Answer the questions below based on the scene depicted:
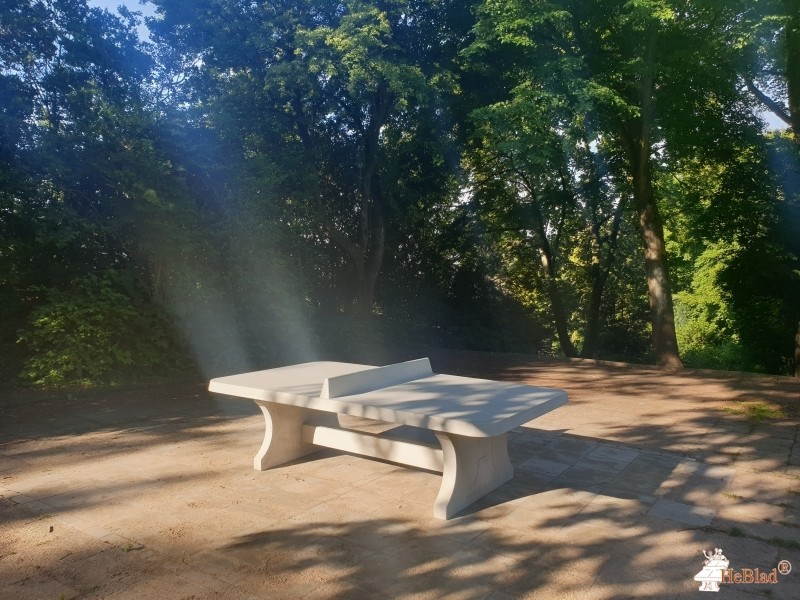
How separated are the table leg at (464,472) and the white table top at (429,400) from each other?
0.82ft

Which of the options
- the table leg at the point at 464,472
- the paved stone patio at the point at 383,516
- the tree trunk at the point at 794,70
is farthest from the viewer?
the tree trunk at the point at 794,70

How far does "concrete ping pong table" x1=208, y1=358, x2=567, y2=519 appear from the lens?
3.85m

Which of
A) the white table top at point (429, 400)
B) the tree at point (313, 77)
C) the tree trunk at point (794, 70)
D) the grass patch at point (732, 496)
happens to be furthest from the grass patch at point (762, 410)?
the tree at point (313, 77)

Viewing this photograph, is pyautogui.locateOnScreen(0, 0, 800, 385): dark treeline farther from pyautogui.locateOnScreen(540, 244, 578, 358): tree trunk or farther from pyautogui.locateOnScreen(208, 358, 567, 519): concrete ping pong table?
pyautogui.locateOnScreen(208, 358, 567, 519): concrete ping pong table

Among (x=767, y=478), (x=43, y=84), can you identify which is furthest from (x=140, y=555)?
(x=43, y=84)

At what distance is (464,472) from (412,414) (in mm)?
620

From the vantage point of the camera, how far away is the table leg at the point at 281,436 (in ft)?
16.2

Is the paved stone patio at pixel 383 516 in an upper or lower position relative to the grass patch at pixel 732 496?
upper

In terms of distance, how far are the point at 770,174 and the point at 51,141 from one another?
1180cm

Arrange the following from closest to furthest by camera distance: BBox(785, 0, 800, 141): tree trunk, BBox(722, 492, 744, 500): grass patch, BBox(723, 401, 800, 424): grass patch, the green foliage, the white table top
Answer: the white table top < BBox(722, 492, 744, 500): grass patch < BBox(723, 401, 800, 424): grass patch < the green foliage < BBox(785, 0, 800, 141): tree trunk

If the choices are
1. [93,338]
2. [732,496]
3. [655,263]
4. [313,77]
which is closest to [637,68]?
[655,263]

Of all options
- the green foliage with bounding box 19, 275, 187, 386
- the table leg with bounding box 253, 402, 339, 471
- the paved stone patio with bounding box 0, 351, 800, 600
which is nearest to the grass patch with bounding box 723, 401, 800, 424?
the paved stone patio with bounding box 0, 351, 800, 600

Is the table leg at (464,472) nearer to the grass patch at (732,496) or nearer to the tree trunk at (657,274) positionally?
the grass patch at (732,496)

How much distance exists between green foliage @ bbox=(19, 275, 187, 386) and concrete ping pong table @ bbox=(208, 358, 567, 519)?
462 cm
